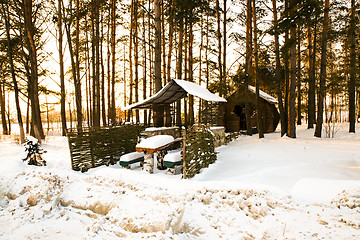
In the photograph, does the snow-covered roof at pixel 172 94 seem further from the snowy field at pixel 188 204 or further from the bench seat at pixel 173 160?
the snowy field at pixel 188 204

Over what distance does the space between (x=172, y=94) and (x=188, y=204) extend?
23.6 ft

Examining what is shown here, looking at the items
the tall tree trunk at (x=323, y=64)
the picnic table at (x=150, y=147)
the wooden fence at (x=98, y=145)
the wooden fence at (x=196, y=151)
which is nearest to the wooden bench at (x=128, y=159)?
the picnic table at (x=150, y=147)

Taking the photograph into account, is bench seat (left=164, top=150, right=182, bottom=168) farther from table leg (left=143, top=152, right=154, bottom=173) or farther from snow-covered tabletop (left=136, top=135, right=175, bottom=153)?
table leg (left=143, top=152, right=154, bottom=173)

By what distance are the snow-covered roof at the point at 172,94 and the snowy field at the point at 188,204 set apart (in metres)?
4.50

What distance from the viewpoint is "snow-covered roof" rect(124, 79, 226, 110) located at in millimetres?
8961

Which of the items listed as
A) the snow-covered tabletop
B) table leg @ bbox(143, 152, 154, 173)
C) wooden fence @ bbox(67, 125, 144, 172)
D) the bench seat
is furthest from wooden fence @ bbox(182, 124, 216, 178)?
wooden fence @ bbox(67, 125, 144, 172)

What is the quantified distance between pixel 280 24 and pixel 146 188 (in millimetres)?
9775

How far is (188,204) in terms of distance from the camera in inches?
143

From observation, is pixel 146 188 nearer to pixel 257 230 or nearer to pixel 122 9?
pixel 257 230

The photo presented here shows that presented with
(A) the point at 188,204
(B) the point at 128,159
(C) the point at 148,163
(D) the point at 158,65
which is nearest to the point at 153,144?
(C) the point at 148,163

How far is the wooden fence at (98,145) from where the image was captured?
257 inches

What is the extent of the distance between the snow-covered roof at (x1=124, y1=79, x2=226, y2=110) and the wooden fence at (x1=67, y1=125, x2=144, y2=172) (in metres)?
1.88

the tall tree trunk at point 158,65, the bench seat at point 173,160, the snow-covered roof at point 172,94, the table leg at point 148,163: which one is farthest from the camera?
the tall tree trunk at point 158,65

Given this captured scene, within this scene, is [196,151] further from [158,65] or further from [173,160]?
[158,65]
